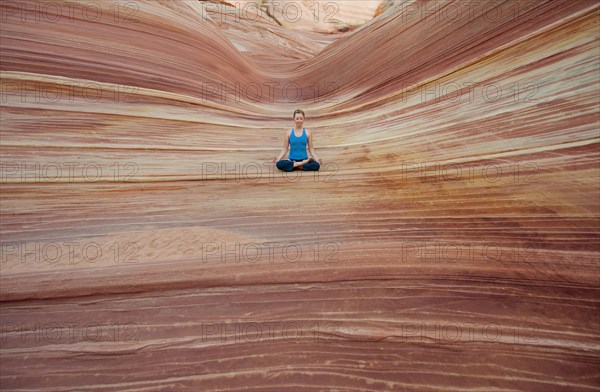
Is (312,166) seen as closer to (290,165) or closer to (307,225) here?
(290,165)

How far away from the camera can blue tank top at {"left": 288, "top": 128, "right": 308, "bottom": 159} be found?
2.81 meters

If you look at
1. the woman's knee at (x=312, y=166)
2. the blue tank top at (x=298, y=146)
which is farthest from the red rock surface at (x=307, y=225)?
the blue tank top at (x=298, y=146)

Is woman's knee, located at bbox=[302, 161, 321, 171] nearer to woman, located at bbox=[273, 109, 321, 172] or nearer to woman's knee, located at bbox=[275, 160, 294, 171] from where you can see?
woman, located at bbox=[273, 109, 321, 172]

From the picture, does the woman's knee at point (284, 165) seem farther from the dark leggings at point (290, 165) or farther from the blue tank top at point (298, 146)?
the blue tank top at point (298, 146)

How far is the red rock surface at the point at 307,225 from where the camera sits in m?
1.06

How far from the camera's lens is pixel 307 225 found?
183 cm

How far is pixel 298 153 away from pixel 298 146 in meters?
0.07

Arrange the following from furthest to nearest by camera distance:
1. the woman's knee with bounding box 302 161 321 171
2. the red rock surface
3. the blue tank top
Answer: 1. the blue tank top
2. the woman's knee with bounding box 302 161 321 171
3. the red rock surface

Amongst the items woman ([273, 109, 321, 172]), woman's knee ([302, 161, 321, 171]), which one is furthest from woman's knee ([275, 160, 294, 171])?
woman's knee ([302, 161, 321, 171])

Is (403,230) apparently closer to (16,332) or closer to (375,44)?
(16,332)

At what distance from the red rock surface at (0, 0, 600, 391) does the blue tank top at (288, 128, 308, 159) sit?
27cm

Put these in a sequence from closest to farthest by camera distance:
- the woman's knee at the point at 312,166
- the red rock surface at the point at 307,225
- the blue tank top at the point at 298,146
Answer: the red rock surface at the point at 307,225 < the woman's knee at the point at 312,166 < the blue tank top at the point at 298,146

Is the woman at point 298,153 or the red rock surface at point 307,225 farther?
the woman at point 298,153

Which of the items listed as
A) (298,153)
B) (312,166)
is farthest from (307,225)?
(298,153)
